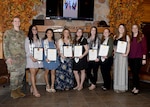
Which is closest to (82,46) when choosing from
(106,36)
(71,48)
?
(71,48)

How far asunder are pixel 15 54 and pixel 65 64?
1201mm

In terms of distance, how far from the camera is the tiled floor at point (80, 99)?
431 cm

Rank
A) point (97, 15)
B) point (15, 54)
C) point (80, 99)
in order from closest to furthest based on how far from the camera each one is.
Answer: point (15, 54), point (80, 99), point (97, 15)

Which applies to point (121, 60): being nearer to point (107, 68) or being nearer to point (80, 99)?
point (107, 68)

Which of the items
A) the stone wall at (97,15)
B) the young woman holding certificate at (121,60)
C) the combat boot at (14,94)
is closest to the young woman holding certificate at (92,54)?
the young woman holding certificate at (121,60)

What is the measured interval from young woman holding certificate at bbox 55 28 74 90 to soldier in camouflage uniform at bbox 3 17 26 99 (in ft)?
2.90

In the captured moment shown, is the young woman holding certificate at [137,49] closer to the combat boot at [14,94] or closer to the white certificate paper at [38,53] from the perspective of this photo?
the white certificate paper at [38,53]

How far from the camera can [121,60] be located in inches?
201

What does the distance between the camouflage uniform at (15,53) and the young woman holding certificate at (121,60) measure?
1.95 metres

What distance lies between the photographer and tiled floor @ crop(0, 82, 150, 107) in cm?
431

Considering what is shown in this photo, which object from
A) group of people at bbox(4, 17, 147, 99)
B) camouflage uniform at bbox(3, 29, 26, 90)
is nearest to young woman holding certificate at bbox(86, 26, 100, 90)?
group of people at bbox(4, 17, 147, 99)

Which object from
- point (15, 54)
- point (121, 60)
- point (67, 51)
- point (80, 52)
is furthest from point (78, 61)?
point (15, 54)

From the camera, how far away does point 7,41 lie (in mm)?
4426

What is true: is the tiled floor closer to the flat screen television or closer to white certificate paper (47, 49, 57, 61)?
white certificate paper (47, 49, 57, 61)
